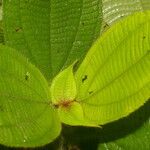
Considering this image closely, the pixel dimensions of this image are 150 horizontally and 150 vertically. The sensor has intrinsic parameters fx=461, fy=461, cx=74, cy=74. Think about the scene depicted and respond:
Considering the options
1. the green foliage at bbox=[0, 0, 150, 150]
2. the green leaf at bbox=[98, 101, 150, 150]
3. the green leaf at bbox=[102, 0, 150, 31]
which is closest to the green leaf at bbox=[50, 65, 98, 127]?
the green foliage at bbox=[0, 0, 150, 150]

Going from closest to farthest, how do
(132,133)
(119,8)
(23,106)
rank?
(23,106) < (132,133) < (119,8)

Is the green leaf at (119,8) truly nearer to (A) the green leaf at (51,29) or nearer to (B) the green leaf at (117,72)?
(A) the green leaf at (51,29)

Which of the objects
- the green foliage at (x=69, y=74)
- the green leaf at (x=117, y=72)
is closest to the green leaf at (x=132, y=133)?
the green foliage at (x=69, y=74)

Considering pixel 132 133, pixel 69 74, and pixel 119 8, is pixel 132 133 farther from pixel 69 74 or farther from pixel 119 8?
pixel 119 8

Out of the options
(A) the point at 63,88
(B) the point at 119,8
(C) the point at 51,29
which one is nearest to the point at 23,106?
(A) the point at 63,88

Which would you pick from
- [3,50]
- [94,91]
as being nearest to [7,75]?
[3,50]

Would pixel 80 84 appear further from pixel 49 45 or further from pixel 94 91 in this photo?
pixel 49 45
